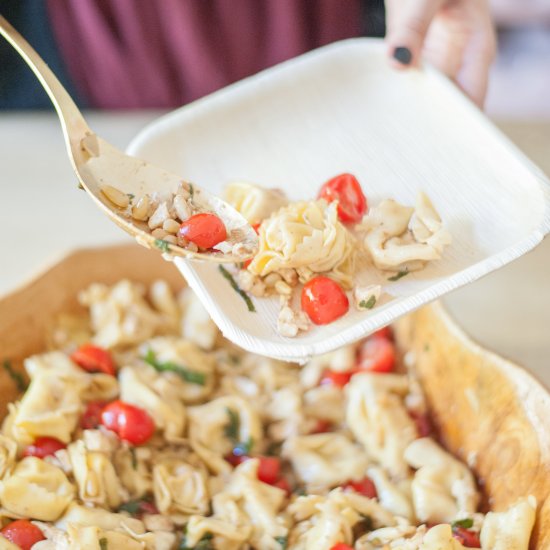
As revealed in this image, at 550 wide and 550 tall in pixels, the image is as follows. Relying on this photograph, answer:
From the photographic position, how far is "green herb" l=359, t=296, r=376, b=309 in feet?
4.01

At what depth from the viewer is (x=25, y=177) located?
2227 mm

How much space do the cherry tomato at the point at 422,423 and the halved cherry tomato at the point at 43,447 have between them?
681mm

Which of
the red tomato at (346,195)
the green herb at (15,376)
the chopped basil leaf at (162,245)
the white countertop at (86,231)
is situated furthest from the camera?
the white countertop at (86,231)

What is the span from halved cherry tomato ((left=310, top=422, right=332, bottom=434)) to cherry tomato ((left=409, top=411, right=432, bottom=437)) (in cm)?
17

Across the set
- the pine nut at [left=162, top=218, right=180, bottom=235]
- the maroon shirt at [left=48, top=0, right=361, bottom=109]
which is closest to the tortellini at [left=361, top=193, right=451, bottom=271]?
the pine nut at [left=162, top=218, right=180, bottom=235]

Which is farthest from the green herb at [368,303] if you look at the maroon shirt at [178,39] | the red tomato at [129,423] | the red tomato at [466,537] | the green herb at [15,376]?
the maroon shirt at [178,39]

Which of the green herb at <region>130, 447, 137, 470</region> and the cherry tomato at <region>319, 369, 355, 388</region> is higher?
the green herb at <region>130, 447, 137, 470</region>

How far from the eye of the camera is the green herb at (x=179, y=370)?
1.63 meters

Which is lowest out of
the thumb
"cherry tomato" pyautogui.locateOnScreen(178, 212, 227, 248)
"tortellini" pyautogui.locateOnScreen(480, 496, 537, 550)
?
"tortellini" pyautogui.locateOnScreen(480, 496, 537, 550)

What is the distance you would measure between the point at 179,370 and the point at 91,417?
0.20m

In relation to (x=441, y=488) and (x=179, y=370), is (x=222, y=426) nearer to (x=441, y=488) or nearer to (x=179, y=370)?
(x=179, y=370)

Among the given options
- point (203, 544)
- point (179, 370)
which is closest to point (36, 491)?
point (203, 544)

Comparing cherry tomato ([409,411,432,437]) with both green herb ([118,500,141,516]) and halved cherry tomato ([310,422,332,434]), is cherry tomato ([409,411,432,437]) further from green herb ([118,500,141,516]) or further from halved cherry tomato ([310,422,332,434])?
green herb ([118,500,141,516])

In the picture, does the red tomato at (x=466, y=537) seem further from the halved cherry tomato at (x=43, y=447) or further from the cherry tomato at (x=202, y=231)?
the halved cherry tomato at (x=43, y=447)
